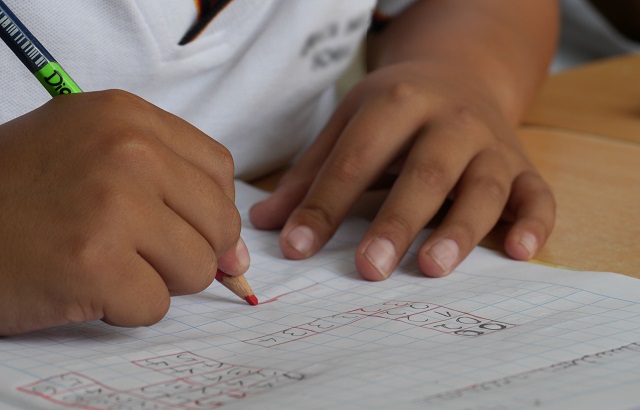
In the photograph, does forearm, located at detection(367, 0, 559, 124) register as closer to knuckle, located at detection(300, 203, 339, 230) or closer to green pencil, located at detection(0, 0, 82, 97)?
knuckle, located at detection(300, 203, 339, 230)

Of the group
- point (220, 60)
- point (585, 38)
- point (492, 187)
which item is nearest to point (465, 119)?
point (492, 187)

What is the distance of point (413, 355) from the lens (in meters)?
0.32

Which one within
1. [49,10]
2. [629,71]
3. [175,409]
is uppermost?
[629,71]

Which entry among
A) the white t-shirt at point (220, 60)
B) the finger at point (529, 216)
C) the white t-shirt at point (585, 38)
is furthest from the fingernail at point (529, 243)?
the white t-shirt at point (585, 38)

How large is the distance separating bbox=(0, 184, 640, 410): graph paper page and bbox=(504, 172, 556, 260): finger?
0.04 ft

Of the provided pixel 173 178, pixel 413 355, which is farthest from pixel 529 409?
pixel 173 178

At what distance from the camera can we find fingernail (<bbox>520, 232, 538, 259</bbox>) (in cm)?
44

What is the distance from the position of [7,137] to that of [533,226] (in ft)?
0.87

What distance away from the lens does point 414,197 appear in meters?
0.46

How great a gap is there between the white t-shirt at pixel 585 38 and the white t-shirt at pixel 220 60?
550mm

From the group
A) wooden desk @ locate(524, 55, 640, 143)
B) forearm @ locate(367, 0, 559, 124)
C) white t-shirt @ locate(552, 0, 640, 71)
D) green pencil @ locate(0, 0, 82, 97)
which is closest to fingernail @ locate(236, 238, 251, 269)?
green pencil @ locate(0, 0, 82, 97)

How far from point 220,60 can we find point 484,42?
23cm

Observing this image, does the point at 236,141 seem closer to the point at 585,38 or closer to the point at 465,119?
the point at 465,119

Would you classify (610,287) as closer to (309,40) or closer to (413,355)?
(413,355)
